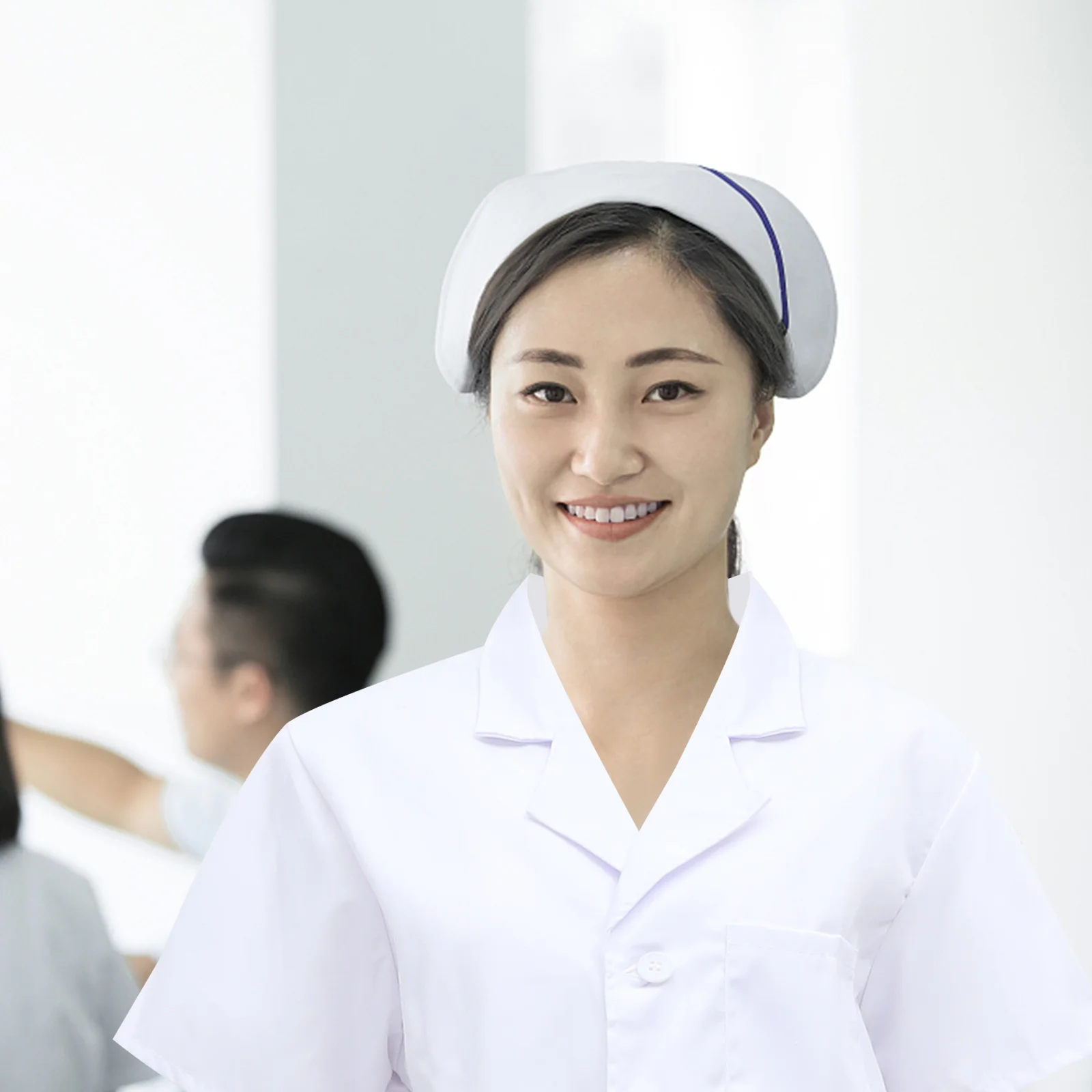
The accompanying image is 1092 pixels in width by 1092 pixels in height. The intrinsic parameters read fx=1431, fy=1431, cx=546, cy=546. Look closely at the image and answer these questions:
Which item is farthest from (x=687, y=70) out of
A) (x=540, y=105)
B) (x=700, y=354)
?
(x=700, y=354)

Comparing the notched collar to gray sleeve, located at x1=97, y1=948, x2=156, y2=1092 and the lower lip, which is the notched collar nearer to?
the lower lip

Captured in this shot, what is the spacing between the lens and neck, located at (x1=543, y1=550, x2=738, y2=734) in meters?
0.94

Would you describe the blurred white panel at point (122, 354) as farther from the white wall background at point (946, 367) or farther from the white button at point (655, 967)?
the white button at point (655, 967)

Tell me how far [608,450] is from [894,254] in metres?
1.09

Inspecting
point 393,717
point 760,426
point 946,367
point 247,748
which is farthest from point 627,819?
point 946,367

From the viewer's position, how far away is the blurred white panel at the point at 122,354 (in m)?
1.58

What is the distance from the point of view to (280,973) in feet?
3.00

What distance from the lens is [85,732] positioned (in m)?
1.58

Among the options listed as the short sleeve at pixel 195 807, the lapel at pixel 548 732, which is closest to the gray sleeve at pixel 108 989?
the short sleeve at pixel 195 807

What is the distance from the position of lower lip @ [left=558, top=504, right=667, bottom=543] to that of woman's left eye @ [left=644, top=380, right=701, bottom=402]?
0.07 meters

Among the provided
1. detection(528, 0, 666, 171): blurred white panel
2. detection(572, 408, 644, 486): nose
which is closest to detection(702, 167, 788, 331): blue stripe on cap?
detection(572, 408, 644, 486): nose

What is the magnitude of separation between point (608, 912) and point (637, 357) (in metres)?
0.33

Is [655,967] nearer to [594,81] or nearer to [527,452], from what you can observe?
[527,452]

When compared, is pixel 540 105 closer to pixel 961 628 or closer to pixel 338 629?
pixel 338 629
